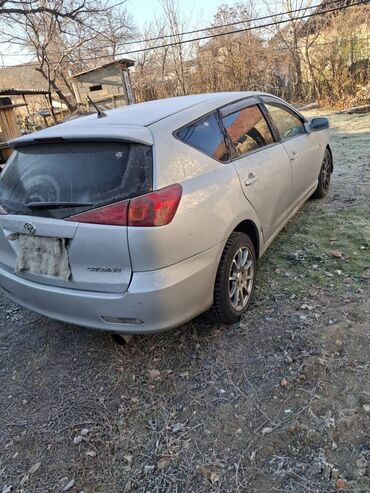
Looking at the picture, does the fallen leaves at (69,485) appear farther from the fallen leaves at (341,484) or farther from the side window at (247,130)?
the side window at (247,130)

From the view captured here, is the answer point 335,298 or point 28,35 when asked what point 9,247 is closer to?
point 335,298

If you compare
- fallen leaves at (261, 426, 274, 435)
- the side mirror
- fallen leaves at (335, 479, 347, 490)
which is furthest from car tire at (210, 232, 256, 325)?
the side mirror

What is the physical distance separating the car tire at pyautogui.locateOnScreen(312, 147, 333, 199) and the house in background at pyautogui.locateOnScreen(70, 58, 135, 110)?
10.2 meters

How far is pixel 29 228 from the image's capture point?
7.16 feet

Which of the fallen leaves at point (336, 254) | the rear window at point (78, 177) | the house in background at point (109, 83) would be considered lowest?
the fallen leaves at point (336, 254)

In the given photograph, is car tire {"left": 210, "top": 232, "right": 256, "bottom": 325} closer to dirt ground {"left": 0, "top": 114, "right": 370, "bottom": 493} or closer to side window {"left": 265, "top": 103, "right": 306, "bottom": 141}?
dirt ground {"left": 0, "top": 114, "right": 370, "bottom": 493}

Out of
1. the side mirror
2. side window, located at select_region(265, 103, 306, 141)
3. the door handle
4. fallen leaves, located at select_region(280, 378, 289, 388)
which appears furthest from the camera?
the side mirror

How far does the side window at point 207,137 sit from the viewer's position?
2336 millimetres

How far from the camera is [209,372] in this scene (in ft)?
7.52

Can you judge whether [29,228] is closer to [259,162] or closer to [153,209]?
[153,209]

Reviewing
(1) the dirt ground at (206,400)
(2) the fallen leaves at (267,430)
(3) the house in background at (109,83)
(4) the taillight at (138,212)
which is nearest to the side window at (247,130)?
(4) the taillight at (138,212)

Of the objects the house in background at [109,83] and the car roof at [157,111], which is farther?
the house in background at [109,83]

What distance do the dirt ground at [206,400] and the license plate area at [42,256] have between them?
2.38ft

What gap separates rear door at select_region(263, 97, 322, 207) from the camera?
351 centimetres
